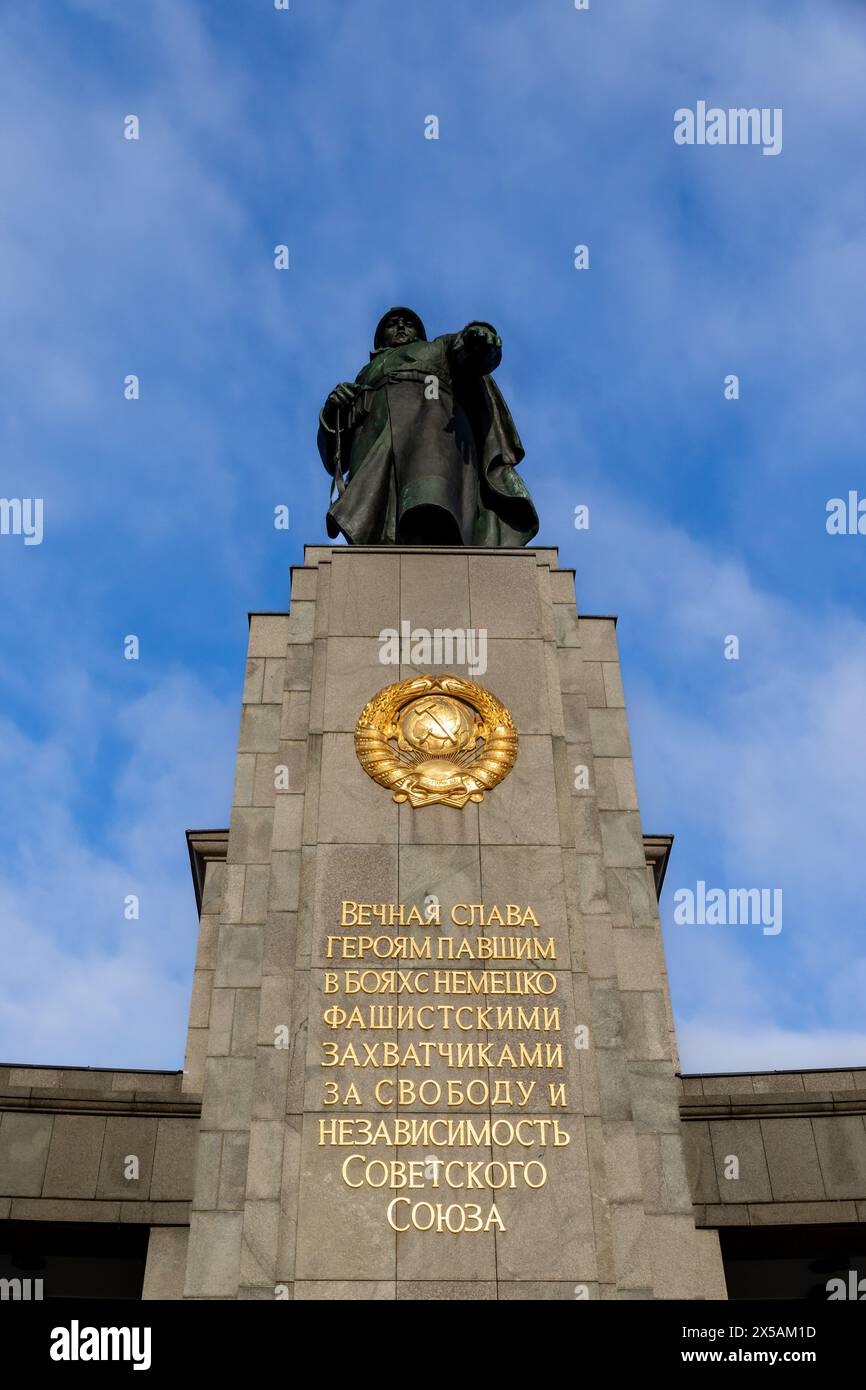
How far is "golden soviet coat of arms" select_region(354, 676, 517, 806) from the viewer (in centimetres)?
1463

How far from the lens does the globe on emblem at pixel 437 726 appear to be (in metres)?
14.9

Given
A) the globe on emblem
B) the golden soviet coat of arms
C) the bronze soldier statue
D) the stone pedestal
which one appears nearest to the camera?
the stone pedestal

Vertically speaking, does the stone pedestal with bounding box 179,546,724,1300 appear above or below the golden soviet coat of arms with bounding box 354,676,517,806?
below

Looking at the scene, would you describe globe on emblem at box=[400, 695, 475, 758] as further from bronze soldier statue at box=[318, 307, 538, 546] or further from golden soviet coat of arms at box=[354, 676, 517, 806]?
bronze soldier statue at box=[318, 307, 538, 546]

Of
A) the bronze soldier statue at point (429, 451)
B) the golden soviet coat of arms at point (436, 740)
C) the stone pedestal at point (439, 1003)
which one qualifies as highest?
the bronze soldier statue at point (429, 451)

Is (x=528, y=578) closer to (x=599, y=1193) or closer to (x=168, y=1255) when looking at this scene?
(x=599, y=1193)

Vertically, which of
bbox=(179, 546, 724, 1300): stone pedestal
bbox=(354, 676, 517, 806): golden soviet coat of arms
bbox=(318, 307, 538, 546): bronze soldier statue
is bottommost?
bbox=(179, 546, 724, 1300): stone pedestal

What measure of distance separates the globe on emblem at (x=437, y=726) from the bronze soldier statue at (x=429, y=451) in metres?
4.00

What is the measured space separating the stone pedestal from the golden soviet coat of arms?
17cm

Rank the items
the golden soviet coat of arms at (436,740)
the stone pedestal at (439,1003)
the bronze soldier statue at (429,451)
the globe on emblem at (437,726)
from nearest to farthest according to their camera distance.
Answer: the stone pedestal at (439,1003) < the golden soviet coat of arms at (436,740) < the globe on emblem at (437,726) < the bronze soldier statue at (429,451)

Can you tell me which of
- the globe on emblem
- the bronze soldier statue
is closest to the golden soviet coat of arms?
the globe on emblem

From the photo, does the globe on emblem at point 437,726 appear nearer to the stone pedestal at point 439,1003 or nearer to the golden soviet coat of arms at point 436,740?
the golden soviet coat of arms at point 436,740

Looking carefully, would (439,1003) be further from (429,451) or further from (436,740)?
(429,451)

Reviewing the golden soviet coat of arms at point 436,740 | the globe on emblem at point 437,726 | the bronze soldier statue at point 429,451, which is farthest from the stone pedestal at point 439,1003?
the bronze soldier statue at point 429,451
